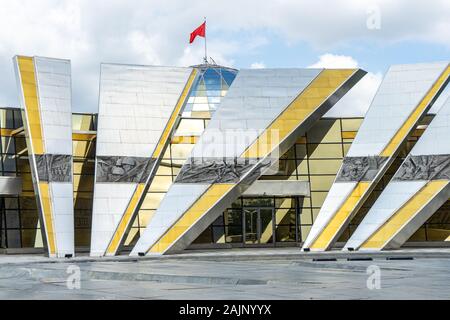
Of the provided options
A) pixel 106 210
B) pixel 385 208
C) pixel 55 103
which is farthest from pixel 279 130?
pixel 55 103

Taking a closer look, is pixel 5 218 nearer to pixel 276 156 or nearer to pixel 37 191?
pixel 37 191

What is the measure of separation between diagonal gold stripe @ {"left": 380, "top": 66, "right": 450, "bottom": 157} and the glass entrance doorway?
26.9 feet

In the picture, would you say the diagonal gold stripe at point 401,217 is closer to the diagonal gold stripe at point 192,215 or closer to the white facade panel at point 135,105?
the diagonal gold stripe at point 192,215

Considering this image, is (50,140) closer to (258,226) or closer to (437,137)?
(258,226)

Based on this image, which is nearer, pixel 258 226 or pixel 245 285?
pixel 245 285

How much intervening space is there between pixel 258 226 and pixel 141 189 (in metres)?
8.77

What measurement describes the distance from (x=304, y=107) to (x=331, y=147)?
531 centimetres

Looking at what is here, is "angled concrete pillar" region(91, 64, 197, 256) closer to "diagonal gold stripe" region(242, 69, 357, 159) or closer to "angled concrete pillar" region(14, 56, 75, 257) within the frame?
"angled concrete pillar" region(14, 56, 75, 257)

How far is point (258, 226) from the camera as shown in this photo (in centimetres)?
3878

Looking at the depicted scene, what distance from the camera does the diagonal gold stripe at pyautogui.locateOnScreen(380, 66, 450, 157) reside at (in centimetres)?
3328

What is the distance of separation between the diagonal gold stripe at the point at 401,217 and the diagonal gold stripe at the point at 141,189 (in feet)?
32.6
